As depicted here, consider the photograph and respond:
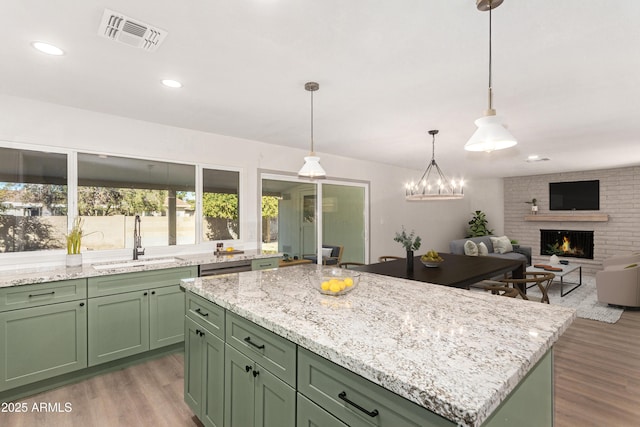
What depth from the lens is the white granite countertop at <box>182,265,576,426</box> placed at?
85 centimetres

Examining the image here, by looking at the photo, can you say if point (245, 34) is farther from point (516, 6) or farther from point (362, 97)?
point (516, 6)

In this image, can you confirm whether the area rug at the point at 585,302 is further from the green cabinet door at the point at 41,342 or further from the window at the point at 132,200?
the green cabinet door at the point at 41,342

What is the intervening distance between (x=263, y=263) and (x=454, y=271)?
2.14m

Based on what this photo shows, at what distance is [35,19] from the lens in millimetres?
1721

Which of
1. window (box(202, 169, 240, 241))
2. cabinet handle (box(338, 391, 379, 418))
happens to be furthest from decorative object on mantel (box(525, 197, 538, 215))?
cabinet handle (box(338, 391, 379, 418))

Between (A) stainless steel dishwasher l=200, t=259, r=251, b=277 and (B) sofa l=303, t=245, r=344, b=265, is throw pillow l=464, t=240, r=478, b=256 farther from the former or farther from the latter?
(A) stainless steel dishwasher l=200, t=259, r=251, b=277

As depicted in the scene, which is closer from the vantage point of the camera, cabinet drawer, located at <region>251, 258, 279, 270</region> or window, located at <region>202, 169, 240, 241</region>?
cabinet drawer, located at <region>251, 258, 279, 270</region>

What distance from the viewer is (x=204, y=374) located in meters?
1.91

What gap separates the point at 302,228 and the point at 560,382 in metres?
3.56

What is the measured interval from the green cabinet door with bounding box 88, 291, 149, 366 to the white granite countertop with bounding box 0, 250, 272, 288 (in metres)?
0.23

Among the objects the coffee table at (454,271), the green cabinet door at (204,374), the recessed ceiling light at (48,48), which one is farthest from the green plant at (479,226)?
the recessed ceiling light at (48,48)

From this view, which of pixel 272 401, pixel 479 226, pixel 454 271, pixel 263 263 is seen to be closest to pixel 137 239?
pixel 263 263

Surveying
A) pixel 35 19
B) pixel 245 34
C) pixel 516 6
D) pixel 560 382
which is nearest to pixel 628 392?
pixel 560 382

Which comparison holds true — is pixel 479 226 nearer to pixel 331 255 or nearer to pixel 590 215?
pixel 590 215
